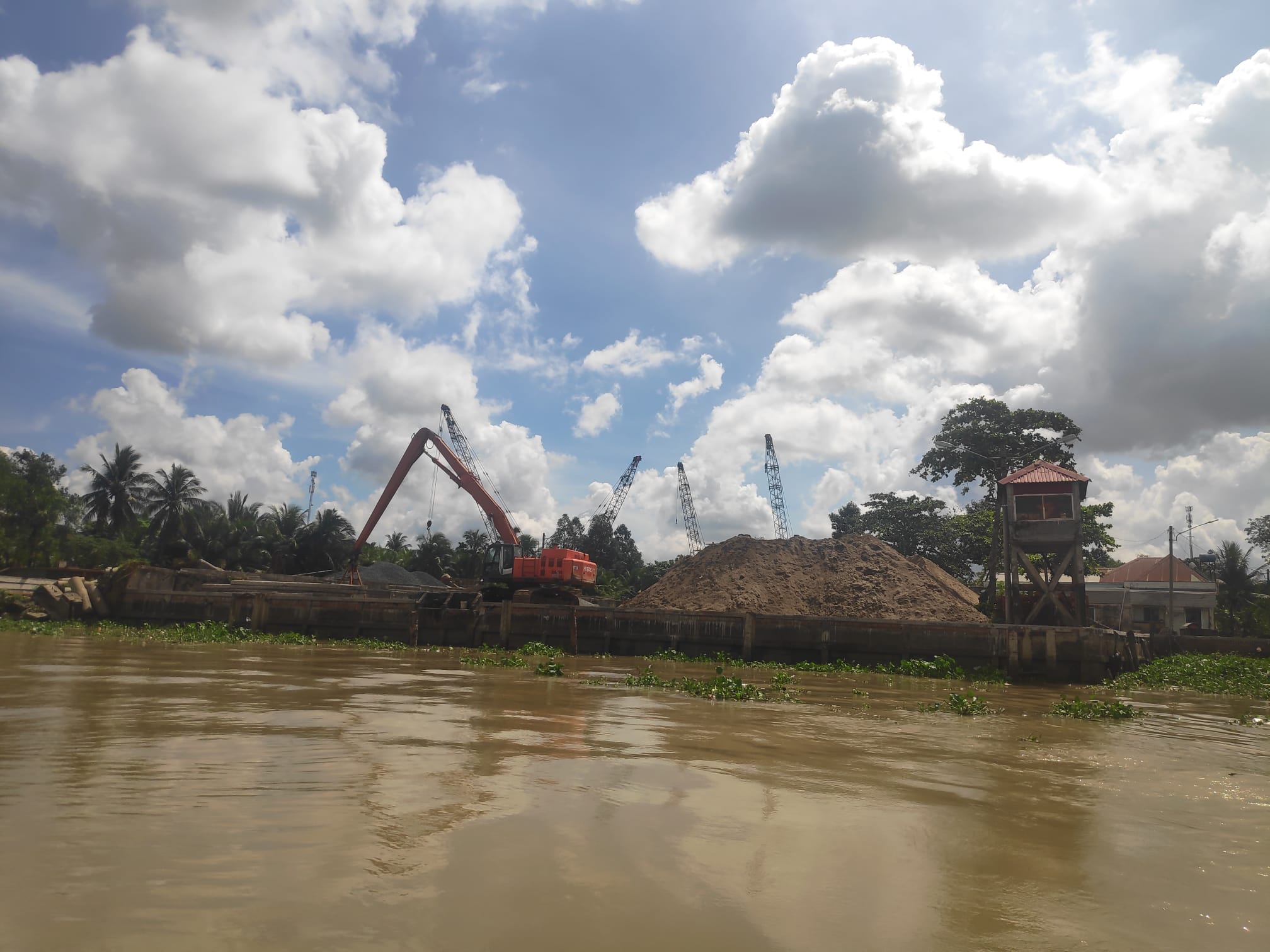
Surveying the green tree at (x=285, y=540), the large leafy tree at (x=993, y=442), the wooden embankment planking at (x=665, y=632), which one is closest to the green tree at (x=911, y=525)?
the large leafy tree at (x=993, y=442)

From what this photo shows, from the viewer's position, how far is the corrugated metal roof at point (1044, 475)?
27.2 metres

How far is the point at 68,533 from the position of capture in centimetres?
6044

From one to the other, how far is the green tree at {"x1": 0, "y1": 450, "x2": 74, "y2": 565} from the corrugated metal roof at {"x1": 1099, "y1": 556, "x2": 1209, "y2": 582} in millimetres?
83811

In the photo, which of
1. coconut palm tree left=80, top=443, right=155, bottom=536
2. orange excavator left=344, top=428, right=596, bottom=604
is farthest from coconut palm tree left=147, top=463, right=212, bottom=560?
orange excavator left=344, top=428, right=596, bottom=604

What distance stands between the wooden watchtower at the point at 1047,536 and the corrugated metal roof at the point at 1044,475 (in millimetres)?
22

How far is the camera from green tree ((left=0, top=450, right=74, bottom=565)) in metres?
53.7

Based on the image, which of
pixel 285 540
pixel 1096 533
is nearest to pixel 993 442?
pixel 1096 533

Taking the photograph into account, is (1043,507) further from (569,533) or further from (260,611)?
(569,533)

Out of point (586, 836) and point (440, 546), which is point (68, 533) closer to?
point (440, 546)

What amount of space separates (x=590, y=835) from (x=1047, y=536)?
27.0 m

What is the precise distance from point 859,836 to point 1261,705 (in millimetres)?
19982

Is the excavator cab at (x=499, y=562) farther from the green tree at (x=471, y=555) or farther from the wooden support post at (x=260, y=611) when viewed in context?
the green tree at (x=471, y=555)

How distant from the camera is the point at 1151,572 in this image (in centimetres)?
6650

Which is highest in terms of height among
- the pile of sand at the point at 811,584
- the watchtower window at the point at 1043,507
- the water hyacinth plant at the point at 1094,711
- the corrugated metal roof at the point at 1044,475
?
the corrugated metal roof at the point at 1044,475
